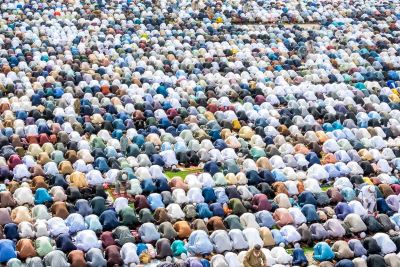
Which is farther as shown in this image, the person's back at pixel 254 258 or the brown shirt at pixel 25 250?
the brown shirt at pixel 25 250

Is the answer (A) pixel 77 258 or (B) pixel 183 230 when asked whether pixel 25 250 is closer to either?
(A) pixel 77 258

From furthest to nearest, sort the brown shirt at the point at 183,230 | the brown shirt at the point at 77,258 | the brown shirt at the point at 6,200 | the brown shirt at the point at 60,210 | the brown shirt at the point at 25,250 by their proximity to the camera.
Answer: the brown shirt at the point at 6,200 < the brown shirt at the point at 60,210 < the brown shirt at the point at 183,230 < the brown shirt at the point at 25,250 < the brown shirt at the point at 77,258

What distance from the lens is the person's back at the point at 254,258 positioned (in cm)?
2469

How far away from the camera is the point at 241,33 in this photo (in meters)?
55.5

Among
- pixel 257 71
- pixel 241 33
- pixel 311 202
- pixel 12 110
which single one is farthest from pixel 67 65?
pixel 311 202

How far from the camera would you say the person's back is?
24.7m

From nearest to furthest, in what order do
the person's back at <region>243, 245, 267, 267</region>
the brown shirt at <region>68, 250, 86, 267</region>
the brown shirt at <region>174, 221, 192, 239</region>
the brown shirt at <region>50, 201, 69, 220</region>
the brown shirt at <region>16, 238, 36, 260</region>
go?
1. the person's back at <region>243, 245, 267, 267</region>
2. the brown shirt at <region>68, 250, 86, 267</region>
3. the brown shirt at <region>16, 238, 36, 260</region>
4. the brown shirt at <region>174, 221, 192, 239</region>
5. the brown shirt at <region>50, 201, 69, 220</region>

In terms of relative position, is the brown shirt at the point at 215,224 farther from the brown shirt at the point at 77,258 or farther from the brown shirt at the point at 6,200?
the brown shirt at the point at 6,200

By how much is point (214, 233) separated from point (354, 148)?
1197 centimetres

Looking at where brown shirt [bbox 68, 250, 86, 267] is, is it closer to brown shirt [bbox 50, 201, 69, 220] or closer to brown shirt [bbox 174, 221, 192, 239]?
brown shirt [bbox 50, 201, 69, 220]

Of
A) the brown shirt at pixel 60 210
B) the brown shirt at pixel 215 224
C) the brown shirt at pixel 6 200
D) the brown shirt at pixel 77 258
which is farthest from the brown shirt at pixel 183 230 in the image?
the brown shirt at pixel 6 200

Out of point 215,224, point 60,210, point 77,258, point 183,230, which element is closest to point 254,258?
point 215,224

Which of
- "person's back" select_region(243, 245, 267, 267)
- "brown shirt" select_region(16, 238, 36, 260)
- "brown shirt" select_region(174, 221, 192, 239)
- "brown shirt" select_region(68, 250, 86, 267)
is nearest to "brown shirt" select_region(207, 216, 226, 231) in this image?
"brown shirt" select_region(174, 221, 192, 239)

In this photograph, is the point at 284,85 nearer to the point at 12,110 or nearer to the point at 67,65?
the point at 67,65
